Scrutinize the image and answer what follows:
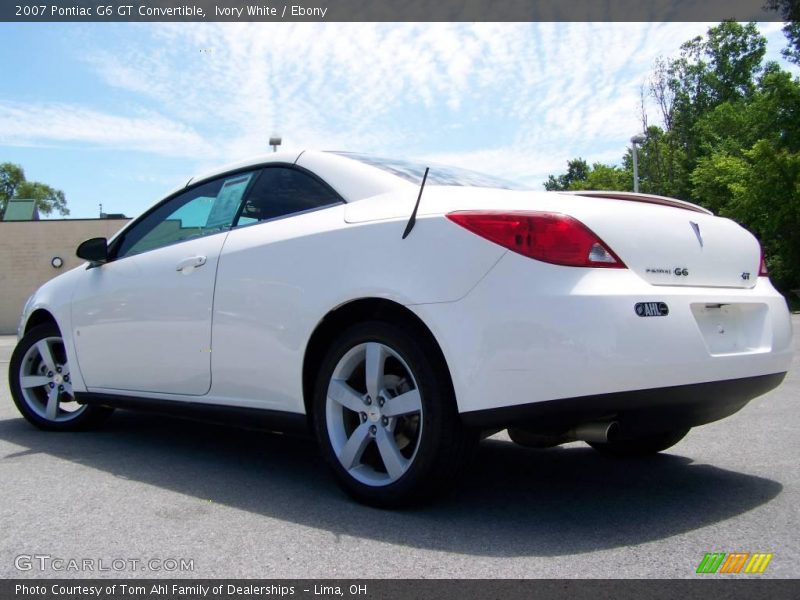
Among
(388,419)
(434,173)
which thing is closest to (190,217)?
(434,173)

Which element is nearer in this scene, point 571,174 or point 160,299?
point 160,299

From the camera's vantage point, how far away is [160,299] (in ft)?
13.8

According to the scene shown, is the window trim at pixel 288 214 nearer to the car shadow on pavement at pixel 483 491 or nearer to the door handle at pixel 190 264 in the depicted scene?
the door handle at pixel 190 264

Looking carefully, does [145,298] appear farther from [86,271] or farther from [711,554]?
[711,554]

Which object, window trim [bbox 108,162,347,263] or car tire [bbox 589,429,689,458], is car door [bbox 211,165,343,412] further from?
car tire [bbox 589,429,689,458]

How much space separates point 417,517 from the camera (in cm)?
308

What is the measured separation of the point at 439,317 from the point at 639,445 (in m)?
1.79

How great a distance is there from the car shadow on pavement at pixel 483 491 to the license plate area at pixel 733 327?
676 mm

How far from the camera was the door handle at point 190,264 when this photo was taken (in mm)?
4016

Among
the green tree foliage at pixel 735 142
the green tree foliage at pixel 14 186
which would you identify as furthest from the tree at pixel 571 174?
the green tree foliage at pixel 14 186

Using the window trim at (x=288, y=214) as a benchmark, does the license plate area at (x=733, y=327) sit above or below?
below

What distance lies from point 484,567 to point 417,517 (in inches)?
22.7

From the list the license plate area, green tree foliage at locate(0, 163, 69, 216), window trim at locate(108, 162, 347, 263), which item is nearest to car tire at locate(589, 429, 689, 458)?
the license plate area
